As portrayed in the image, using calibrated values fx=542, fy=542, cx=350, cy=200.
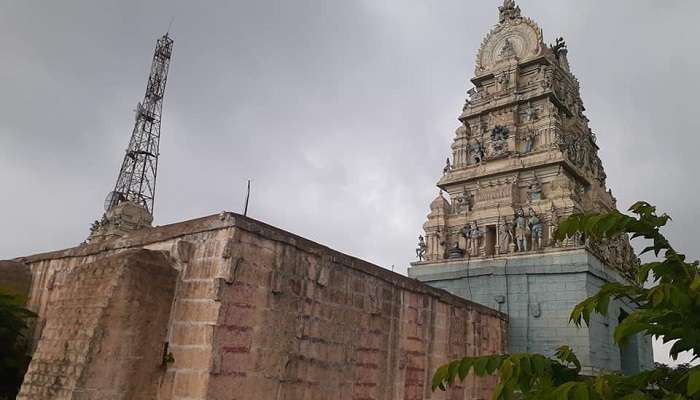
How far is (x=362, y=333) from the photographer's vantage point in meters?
9.30

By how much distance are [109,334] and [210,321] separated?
1185 millimetres

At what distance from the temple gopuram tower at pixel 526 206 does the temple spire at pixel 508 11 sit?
0.16 feet

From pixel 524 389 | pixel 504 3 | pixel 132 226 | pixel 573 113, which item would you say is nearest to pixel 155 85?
pixel 132 226

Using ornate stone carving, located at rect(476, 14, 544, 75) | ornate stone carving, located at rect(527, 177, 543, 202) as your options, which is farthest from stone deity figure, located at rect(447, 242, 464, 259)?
ornate stone carving, located at rect(476, 14, 544, 75)

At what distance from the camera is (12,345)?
9102 mm

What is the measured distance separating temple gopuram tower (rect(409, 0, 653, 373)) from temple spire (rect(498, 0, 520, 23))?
0.16 feet

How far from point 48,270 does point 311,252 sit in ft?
17.5

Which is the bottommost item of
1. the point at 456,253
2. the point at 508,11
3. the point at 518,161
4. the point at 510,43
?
the point at 456,253

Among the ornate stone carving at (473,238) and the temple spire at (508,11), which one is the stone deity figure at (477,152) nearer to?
the ornate stone carving at (473,238)

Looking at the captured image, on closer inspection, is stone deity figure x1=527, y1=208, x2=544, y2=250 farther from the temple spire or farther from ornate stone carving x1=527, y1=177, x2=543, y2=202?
the temple spire

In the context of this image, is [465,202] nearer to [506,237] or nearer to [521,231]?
[506,237]

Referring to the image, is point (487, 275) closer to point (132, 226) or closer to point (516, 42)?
point (516, 42)

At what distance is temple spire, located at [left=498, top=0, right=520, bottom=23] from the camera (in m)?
22.6

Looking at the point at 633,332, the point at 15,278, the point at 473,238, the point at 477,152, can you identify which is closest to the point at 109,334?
the point at 15,278
